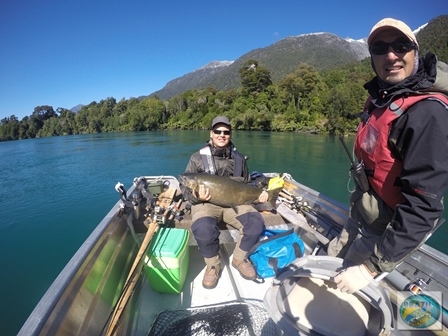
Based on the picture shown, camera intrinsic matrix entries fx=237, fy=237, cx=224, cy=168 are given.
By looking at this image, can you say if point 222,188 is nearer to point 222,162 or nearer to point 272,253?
point 222,162

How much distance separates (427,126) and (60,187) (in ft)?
49.5

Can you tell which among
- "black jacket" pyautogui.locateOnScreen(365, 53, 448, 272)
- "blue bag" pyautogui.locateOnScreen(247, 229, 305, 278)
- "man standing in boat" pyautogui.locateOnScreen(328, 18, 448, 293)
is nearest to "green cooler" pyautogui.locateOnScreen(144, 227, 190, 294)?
"blue bag" pyautogui.locateOnScreen(247, 229, 305, 278)

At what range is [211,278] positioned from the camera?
2947mm

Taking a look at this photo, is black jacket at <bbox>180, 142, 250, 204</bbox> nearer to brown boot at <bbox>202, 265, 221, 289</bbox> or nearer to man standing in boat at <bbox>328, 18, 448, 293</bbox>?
brown boot at <bbox>202, 265, 221, 289</bbox>

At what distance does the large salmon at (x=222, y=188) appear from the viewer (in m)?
3.13

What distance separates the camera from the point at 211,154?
3.56m

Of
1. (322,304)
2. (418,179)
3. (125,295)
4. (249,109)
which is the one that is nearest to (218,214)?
(125,295)

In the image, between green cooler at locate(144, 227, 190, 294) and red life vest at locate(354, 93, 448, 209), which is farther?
green cooler at locate(144, 227, 190, 294)

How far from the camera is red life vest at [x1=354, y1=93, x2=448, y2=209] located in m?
1.52

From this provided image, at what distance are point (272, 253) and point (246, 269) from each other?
1.30 ft

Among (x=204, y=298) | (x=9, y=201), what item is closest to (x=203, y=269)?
(x=204, y=298)

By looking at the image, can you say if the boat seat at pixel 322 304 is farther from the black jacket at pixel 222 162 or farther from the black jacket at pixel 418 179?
the black jacket at pixel 222 162

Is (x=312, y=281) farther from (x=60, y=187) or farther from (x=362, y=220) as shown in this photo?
(x=60, y=187)

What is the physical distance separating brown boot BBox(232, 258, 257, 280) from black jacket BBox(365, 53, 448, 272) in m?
1.86
